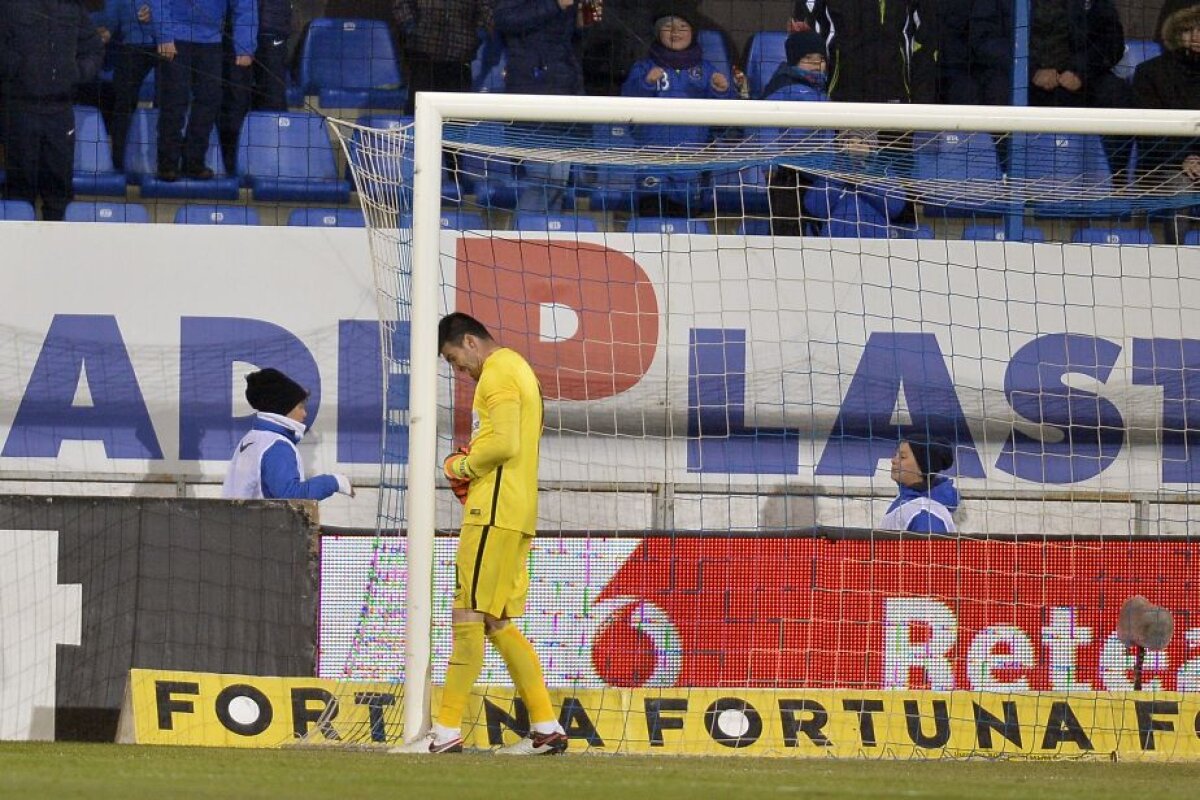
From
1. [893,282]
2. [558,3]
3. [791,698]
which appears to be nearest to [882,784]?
[791,698]

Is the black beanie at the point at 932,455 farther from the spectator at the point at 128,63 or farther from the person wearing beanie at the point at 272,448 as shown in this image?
the spectator at the point at 128,63

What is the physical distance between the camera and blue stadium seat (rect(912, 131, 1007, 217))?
8.72 meters

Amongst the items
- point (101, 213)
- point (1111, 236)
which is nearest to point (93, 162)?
point (101, 213)

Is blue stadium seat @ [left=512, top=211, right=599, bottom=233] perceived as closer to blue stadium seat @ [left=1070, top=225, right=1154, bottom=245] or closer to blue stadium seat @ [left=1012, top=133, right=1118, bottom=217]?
→ blue stadium seat @ [left=1012, top=133, right=1118, bottom=217]

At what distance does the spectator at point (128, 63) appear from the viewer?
10266 mm

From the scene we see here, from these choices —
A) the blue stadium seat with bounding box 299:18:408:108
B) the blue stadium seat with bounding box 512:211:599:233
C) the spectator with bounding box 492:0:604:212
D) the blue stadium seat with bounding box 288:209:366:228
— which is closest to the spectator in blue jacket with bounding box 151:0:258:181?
the blue stadium seat with bounding box 288:209:366:228

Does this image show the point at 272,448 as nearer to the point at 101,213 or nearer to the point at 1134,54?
the point at 101,213

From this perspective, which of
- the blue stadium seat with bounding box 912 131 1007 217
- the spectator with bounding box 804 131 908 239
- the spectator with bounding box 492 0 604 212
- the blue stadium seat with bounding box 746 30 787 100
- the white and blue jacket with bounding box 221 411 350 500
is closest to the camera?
the white and blue jacket with bounding box 221 411 350 500

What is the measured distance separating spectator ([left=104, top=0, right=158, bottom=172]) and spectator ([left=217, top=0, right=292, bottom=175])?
489 mm

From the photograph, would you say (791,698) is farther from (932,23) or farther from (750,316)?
(932,23)

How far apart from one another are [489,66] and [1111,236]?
402 centimetres

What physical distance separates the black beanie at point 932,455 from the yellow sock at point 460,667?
3032 mm

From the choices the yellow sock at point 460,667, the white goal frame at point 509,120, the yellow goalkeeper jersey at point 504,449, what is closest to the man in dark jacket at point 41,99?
the white goal frame at point 509,120

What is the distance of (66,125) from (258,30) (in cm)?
131
